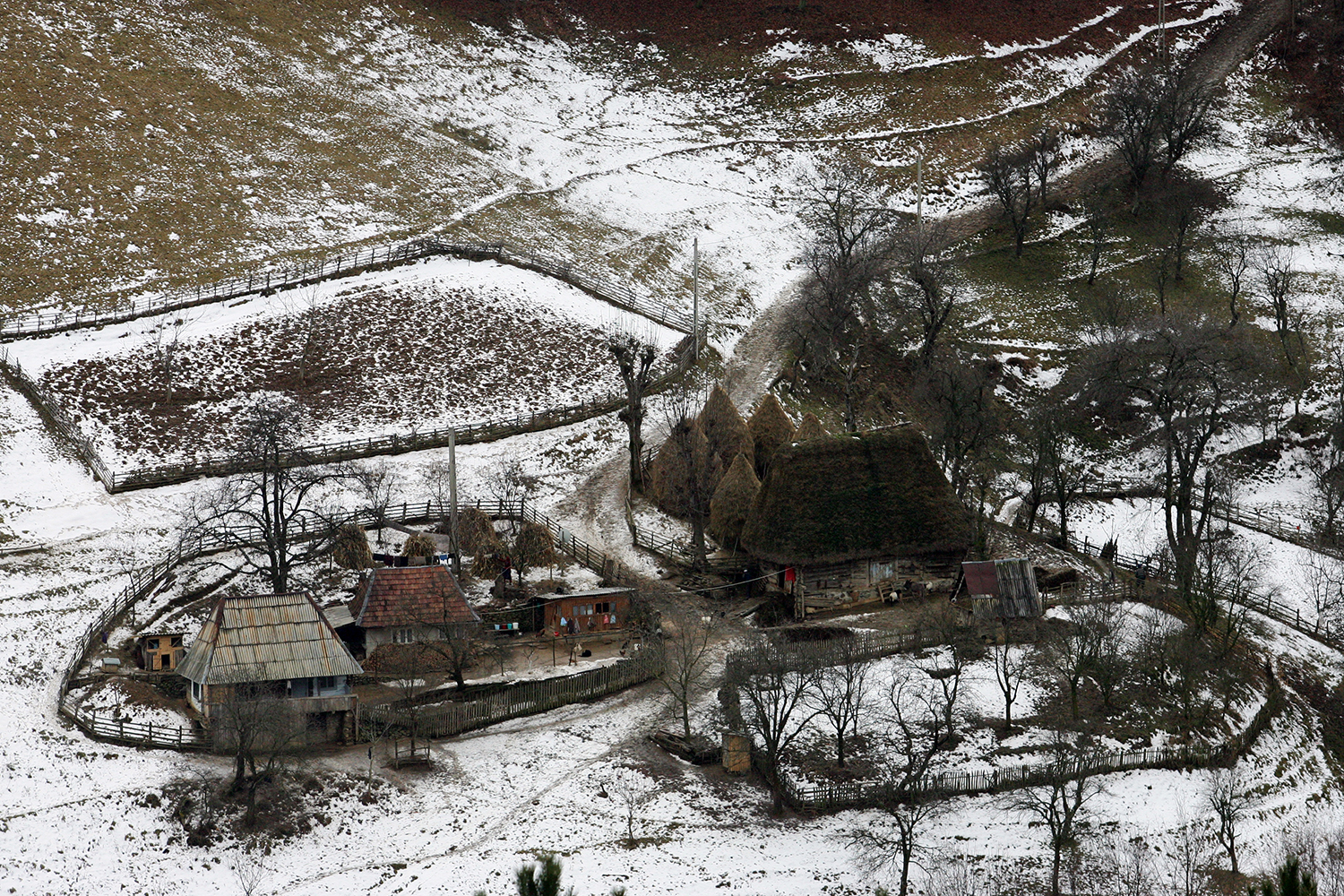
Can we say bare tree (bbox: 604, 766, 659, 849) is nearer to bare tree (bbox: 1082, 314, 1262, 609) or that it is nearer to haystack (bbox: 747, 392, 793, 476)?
haystack (bbox: 747, 392, 793, 476)

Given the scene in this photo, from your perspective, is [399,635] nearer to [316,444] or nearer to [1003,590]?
[316,444]

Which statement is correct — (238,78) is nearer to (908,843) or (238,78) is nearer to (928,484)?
(928,484)

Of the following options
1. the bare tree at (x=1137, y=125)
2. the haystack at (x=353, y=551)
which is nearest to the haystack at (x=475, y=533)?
the haystack at (x=353, y=551)

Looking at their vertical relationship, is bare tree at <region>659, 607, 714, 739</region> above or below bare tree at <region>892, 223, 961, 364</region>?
below

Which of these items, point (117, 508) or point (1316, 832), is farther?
point (117, 508)

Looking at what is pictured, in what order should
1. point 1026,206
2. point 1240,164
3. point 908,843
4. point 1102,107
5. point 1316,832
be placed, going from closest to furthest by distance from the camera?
point 908,843 < point 1316,832 < point 1026,206 < point 1240,164 < point 1102,107

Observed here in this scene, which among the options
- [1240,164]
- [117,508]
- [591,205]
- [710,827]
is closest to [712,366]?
[591,205]

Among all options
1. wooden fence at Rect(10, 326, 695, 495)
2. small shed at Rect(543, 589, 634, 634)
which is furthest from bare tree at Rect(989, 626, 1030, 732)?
wooden fence at Rect(10, 326, 695, 495)
